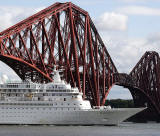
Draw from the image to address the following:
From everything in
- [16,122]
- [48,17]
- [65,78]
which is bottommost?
[16,122]

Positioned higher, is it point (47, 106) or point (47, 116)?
point (47, 106)

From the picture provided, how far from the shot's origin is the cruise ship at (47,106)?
10769cm

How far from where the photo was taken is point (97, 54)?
14375 centimetres

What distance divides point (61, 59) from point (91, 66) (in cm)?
1236

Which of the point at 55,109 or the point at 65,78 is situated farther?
the point at 65,78

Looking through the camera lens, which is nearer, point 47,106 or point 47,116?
point 47,116

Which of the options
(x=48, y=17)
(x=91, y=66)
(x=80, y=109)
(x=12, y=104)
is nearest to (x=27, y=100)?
(x=12, y=104)

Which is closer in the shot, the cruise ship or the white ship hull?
the white ship hull

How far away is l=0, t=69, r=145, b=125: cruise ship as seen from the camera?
108 meters

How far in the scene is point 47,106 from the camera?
108000mm

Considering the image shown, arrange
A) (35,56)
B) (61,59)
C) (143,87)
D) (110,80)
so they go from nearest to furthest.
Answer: (35,56), (61,59), (110,80), (143,87)

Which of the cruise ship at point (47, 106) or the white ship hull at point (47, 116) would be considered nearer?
the white ship hull at point (47, 116)

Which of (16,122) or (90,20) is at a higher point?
(90,20)

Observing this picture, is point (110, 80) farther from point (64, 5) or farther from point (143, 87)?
point (64, 5)
